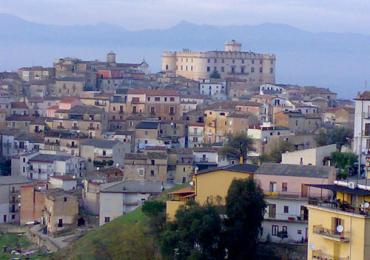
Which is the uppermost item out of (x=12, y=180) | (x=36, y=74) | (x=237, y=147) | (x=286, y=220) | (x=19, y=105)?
(x=36, y=74)

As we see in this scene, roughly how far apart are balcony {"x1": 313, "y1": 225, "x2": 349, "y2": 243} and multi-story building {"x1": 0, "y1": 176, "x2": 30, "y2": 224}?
21.3 m

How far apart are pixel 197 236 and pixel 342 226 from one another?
452cm

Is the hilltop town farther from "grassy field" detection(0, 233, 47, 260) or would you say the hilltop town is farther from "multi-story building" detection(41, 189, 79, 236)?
"grassy field" detection(0, 233, 47, 260)

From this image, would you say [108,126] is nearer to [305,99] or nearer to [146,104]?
[146,104]

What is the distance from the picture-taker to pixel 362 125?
1179 inches

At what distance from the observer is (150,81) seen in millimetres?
63875

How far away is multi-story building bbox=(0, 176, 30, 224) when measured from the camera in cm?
3769

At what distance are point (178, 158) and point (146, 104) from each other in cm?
1368

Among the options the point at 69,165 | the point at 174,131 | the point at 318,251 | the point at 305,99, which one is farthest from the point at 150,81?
the point at 318,251

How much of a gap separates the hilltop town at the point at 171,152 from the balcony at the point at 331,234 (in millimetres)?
21

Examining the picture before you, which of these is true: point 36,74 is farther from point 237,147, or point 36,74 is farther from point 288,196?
point 288,196

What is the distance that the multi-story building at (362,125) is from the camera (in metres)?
29.4

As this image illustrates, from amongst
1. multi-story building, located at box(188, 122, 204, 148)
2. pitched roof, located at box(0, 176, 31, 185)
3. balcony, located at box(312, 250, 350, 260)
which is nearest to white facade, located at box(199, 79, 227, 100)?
multi-story building, located at box(188, 122, 204, 148)

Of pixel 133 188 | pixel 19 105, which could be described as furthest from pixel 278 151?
pixel 19 105
